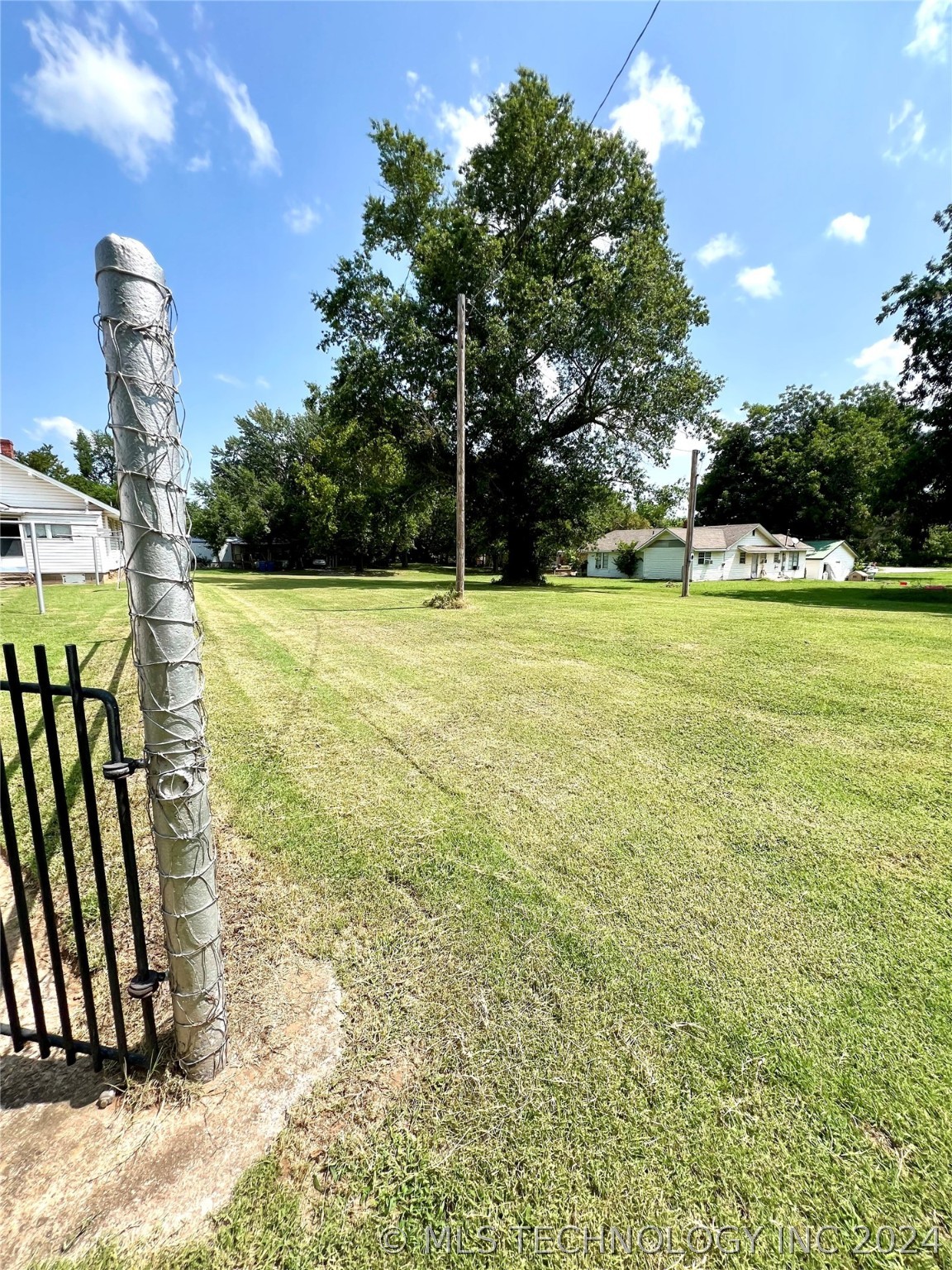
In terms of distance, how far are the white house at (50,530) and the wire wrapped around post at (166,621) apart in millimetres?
17247

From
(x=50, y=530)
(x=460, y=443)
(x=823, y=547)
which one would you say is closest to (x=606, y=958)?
(x=460, y=443)

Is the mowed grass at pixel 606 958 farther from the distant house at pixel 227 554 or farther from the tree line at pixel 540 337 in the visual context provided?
the distant house at pixel 227 554

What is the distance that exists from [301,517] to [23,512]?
22107 mm

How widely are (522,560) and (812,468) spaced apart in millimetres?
31373

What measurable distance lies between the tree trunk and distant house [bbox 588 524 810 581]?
34.0 ft

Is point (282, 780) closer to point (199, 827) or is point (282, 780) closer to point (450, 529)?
point (199, 827)

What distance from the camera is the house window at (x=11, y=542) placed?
1630 centimetres

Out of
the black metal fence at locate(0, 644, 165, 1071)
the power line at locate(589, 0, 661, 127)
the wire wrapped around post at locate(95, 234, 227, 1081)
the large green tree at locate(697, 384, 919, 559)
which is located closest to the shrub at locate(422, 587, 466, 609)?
the power line at locate(589, 0, 661, 127)

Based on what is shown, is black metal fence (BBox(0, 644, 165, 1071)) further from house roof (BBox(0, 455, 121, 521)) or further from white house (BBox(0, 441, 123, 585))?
house roof (BBox(0, 455, 121, 521))

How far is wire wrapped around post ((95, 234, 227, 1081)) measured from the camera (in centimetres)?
135

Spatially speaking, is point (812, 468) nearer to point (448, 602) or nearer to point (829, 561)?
point (829, 561)

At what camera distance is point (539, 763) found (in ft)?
12.2

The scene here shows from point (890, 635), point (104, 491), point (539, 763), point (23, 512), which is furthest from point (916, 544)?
point (104, 491)

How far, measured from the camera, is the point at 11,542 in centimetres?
1650
